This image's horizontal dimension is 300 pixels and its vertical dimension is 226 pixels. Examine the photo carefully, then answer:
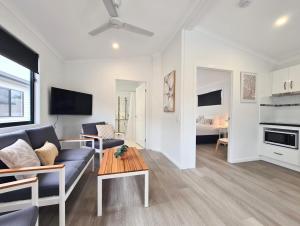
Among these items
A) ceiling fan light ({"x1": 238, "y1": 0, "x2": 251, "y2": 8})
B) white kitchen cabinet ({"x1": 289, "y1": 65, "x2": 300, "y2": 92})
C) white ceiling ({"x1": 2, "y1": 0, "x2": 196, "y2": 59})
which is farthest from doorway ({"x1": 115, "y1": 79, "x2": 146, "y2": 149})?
white kitchen cabinet ({"x1": 289, "y1": 65, "x2": 300, "y2": 92})

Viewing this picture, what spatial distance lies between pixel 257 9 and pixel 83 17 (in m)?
2.69

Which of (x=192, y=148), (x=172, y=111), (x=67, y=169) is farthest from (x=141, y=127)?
(x=67, y=169)

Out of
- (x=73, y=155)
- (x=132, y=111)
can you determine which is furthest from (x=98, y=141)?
(x=132, y=111)

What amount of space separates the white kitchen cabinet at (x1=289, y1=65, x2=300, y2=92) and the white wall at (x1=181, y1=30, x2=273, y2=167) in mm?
440

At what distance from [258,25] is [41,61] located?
3.95 metres

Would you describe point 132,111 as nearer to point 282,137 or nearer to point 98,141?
point 98,141

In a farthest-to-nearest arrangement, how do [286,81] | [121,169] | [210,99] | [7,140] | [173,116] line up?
[210,99] < [173,116] < [286,81] < [121,169] < [7,140]

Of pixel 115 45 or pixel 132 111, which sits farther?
pixel 132 111

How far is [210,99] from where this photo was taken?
619 cm

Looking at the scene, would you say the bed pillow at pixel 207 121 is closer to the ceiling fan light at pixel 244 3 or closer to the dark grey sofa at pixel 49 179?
the ceiling fan light at pixel 244 3

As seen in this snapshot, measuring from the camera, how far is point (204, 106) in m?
6.36

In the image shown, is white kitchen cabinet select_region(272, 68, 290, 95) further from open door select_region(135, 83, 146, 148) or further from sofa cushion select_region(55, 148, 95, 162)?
sofa cushion select_region(55, 148, 95, 162)

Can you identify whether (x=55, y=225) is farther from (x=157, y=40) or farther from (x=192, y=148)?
(x=157, y=40)

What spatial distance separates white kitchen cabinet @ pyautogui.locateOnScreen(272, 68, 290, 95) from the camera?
320cm
